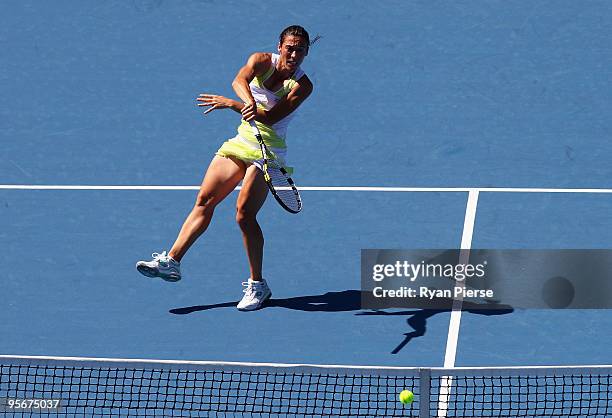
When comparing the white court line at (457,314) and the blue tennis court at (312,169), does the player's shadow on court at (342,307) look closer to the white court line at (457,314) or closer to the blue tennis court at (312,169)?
the blue tennis court at (312,169)

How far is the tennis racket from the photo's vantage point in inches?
445

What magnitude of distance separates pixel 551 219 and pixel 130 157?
4.11 m

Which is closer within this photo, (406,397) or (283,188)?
(406,397)

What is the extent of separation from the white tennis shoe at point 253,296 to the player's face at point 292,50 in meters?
1.73

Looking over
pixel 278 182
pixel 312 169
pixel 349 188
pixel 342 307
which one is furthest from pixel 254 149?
pixel 312 169

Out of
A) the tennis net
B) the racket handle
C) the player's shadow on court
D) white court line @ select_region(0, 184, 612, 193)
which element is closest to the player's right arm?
the racket handle

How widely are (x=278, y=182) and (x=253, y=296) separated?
3.10 feet

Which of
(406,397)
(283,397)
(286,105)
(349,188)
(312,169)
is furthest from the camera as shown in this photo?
(312,169)

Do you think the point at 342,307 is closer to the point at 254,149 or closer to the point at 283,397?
the point at 254,149

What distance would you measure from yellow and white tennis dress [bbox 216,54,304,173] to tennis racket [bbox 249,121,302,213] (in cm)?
7

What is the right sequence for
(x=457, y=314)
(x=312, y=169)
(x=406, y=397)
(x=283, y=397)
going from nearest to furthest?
(x=406, y=397)
(x=283, y=397)
(x=457, y=314)
(x=312, y=169)

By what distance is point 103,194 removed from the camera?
13625mm

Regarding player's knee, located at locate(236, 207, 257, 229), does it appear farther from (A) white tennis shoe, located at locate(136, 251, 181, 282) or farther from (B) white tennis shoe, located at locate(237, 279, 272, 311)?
(A) white tennis shoe, located at locate(136, 251, 181, 282)

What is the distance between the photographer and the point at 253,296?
11.7 meters
